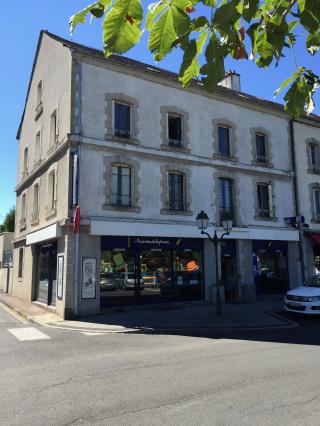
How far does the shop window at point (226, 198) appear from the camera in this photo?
17.5 meters

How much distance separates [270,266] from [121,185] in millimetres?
8329

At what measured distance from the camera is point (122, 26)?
6.11 feet

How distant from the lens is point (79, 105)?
14633 millimetres

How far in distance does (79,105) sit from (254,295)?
10891 millimetres

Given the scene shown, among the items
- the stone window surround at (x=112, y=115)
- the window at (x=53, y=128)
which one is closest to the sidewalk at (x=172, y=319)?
the stone window surround at (x=112, y=115)

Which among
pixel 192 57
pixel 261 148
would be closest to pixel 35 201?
pixel 261 148

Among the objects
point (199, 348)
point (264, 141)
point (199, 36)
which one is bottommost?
point (199, 348)

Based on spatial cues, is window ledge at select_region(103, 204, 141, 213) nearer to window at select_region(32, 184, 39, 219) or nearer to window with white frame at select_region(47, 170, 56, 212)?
window with white frame at select_region(47, 170, 56, 212)

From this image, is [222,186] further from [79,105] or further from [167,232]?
[79,105]

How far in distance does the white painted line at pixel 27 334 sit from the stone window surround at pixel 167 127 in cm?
873

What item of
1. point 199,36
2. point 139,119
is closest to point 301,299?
point 139,119

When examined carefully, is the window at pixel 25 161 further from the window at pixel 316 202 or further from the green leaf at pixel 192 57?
the green leaf at pixel 192 57

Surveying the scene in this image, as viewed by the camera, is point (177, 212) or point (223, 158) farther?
point (223, 158)

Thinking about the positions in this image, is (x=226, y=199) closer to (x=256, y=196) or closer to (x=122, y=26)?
(x=256, y=196)
